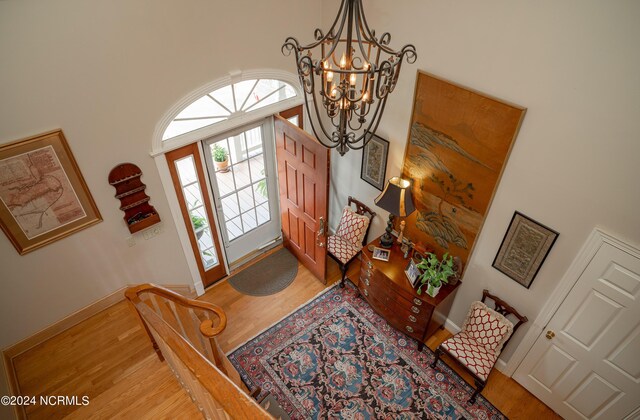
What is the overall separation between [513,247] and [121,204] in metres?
3.48

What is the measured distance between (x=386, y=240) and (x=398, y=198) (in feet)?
2.13

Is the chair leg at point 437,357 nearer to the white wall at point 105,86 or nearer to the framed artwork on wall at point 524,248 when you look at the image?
the framed artwork on wall at point 524,248

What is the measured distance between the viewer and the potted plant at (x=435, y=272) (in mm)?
3818

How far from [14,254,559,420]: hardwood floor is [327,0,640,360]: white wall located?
113 centimetres

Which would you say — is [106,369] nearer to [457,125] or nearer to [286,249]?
[286,249]

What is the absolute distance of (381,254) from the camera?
430 centimetres

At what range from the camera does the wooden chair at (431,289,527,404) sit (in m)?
3.70

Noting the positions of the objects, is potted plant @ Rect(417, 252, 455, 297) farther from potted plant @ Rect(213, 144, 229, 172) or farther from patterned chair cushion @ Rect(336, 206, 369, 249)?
potted plant @ Rect(213, 144, 229, 172)

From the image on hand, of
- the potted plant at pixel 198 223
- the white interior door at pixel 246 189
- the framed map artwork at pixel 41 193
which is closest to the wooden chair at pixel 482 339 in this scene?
the white interior door at pixel 246 189

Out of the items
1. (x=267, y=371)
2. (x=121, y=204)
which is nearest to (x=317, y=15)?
(x=121, y=204)

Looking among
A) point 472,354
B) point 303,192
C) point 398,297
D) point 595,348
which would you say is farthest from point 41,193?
point 595,348

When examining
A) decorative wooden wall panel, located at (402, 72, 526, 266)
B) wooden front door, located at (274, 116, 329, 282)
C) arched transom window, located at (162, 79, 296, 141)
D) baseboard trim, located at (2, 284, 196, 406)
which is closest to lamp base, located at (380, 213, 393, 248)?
decorative wooden wall panel, located at (402, 72, 526, 266)

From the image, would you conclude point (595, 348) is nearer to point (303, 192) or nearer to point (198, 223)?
point (303, 192)

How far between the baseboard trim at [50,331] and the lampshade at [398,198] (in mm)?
2548
